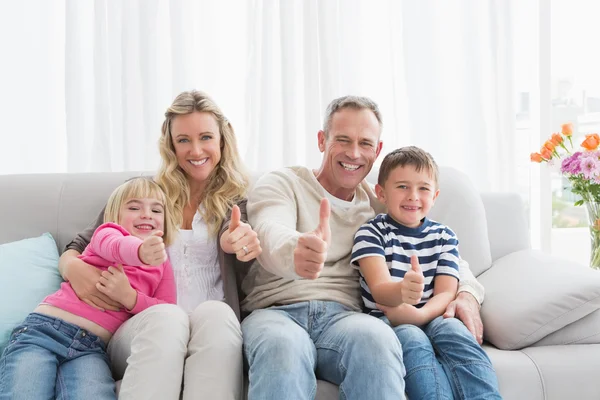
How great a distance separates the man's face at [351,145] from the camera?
1838 mm

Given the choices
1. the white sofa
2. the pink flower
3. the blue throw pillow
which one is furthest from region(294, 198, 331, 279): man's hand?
the pink flower

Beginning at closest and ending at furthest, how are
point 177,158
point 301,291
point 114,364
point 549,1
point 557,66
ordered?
1. point 114,364
2. point 301,291
3. point 177,158
4. point 549,1
5. point 557,66

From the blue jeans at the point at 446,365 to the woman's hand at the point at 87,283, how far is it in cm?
79

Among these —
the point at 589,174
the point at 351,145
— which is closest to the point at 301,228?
the point at 351,145

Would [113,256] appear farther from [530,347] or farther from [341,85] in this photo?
[341,85]

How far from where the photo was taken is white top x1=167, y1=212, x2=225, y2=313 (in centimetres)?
184

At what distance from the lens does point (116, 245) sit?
161cm

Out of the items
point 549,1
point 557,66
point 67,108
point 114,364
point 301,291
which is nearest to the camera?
point 114,364

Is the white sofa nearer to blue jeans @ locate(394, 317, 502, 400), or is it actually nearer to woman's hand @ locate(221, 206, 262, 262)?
blue jeans @ locate(394, 317, 502, 400)

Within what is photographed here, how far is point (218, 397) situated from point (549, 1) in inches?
101

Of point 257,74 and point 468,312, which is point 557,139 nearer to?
point 468,312

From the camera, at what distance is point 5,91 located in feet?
9.27

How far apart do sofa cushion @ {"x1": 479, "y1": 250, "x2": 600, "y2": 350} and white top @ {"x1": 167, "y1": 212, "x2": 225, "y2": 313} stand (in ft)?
2.58

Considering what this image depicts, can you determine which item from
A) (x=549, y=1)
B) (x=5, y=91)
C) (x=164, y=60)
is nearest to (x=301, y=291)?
(x=164, y=60)
